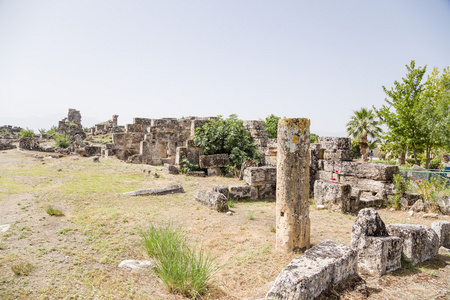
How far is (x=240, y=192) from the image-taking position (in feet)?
32.2

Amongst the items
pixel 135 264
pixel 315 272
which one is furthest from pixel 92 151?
pixel 315 272

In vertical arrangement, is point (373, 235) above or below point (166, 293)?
above

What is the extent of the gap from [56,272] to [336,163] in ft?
30.9

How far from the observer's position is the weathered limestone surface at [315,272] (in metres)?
3.50

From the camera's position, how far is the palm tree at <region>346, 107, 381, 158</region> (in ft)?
95.0

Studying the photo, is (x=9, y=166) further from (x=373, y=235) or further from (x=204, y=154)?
(x=373, y=235)

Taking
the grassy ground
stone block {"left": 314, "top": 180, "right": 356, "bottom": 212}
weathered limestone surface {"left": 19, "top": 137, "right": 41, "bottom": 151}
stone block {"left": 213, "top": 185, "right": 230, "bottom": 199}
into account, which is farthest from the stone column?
weathered limestone surface {"left": 19, "top": 137, "right": 41, "bottom": 151}

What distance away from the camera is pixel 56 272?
407 cm

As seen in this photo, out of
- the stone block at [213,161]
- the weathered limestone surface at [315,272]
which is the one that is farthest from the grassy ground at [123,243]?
the stone block at [213,161]

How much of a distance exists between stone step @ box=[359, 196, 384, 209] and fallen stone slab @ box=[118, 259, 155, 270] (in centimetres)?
727

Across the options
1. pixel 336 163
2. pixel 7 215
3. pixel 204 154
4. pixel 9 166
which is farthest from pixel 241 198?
pixel 9 166

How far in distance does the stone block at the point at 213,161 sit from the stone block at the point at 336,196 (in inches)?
224

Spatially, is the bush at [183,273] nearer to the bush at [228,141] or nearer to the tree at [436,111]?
the bush at [228,141]

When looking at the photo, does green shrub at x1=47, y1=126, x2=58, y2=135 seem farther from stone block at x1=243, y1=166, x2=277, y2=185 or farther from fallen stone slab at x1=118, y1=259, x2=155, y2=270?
fallen stone slab at x1=118, y1=259, x2=155, y2=270
